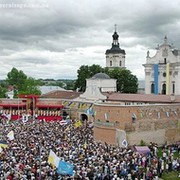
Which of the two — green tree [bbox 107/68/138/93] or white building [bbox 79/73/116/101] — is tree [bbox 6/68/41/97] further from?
white building [bbox 79/73/116/101]

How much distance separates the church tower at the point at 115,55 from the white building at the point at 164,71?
26477 mm

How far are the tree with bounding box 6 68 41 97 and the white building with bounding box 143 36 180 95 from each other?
2499 cm

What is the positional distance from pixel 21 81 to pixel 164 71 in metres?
36.2

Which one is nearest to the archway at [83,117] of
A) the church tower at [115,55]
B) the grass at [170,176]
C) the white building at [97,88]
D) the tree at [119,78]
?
the white building at [97,88]

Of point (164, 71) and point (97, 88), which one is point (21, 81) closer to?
point (164, 71)

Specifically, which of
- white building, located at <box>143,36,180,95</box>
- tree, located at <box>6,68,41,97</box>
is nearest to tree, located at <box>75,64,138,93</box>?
white building, located at <box>143,36,180,95</box>

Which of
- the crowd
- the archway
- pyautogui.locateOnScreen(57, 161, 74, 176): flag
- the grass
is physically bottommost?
the grass

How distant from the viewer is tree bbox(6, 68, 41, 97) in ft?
259

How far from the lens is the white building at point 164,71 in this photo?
59.0m

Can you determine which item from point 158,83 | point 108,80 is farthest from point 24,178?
point 158,83

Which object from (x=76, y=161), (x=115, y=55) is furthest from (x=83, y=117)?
(x=115, y=55)

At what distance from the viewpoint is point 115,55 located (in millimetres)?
88375

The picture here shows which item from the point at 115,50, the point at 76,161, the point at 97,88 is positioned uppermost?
the point at 115,50

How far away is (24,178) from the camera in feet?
61.5
